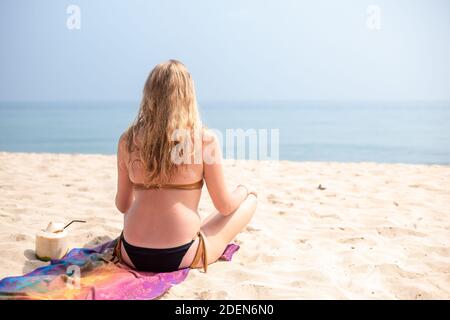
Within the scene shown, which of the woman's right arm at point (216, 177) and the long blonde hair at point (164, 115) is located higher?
the long blonde hair at point (164, 115)

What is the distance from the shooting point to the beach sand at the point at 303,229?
2.49 m

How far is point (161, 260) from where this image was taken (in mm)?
2531

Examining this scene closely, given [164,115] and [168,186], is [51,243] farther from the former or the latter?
[164,115]

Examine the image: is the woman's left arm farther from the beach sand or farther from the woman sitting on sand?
the beach sand

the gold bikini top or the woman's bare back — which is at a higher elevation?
the gold bikini top

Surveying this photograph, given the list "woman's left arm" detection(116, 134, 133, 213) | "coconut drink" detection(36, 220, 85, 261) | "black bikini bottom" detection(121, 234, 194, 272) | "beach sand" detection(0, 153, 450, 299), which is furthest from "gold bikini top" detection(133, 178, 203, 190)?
"coconut drink" detection(36, 220, 85, 261)

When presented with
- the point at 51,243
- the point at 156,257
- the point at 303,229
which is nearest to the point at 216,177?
the point at 156,257

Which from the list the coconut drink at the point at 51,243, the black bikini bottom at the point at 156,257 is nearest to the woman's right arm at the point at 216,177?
the black bikini bottom at the point at 156,257

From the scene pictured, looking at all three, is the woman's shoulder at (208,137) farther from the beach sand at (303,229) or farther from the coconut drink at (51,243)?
the coconut drink at (51,243)

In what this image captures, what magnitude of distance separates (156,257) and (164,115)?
79 cm

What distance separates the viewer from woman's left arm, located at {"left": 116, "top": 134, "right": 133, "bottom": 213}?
2.59 meters

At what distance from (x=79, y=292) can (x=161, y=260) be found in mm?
473

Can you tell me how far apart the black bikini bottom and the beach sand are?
149 mm

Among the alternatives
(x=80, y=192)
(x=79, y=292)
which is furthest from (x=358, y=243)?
(x=80, y=192)
